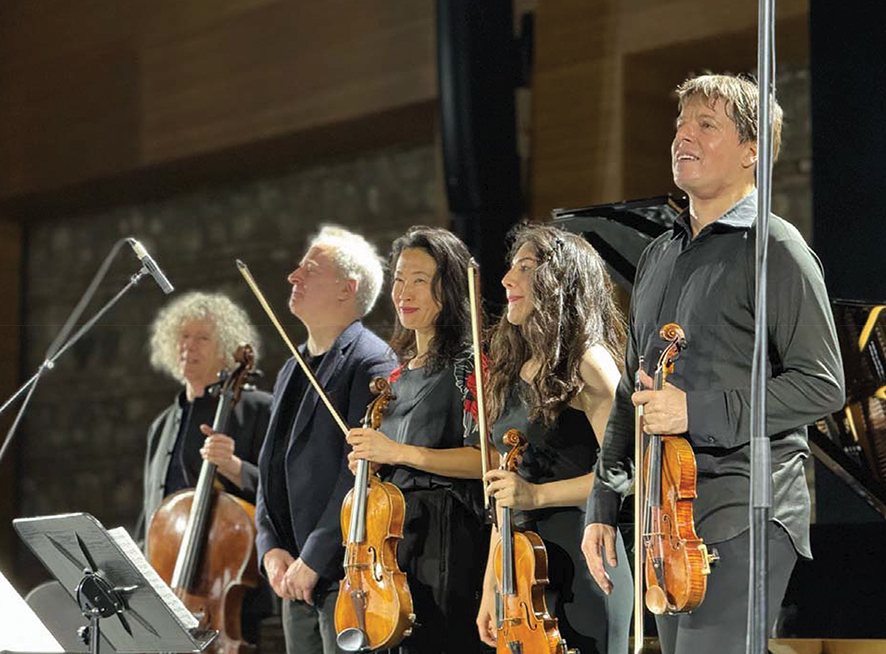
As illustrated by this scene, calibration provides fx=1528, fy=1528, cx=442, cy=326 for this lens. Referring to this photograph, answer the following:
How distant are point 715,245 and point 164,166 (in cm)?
521

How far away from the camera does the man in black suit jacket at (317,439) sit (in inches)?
139

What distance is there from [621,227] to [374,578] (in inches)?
41.2

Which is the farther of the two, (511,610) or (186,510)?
(186,510)

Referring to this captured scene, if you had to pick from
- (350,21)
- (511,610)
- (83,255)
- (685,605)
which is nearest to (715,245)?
(685,605)

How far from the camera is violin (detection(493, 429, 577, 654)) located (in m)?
2.84

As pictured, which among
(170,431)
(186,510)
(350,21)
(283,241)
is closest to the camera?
(186,510)

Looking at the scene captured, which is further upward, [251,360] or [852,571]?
[251,360]

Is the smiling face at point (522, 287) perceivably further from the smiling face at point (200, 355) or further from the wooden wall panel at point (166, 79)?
the wooden wall panel at point (166, 79)

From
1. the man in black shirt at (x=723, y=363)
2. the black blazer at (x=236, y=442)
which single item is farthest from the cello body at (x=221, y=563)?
the man in black shirt at (x=723, y=363)

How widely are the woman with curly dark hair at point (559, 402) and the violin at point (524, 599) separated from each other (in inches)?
3.0

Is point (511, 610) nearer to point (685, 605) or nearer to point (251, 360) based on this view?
point (685, 605)

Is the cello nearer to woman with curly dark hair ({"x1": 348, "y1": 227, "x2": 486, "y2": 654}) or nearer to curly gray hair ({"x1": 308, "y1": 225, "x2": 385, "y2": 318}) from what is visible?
woman with curly dark hair ({"x1": 348, "y1": 227, "x2": 486, "y2": 654})

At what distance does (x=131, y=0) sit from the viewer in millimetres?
7258

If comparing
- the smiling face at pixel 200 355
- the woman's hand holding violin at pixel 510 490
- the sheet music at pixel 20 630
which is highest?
the smiling face at pixel 200 355
